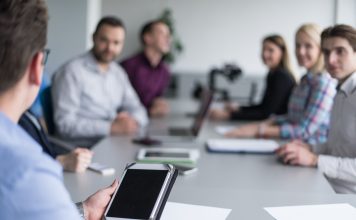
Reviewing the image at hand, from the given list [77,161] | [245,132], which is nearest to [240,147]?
[245,132]

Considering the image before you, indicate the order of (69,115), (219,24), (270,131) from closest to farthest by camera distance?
(270,131) < (69,115) < (219,24)

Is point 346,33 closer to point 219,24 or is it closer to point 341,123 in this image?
point 341,123

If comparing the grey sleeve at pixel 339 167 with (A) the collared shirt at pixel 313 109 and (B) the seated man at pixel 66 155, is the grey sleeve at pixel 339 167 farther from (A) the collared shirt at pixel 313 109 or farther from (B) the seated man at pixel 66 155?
(B) the seated man at pixel 66 155

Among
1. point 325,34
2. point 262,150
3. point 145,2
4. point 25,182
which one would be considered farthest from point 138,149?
point 145,2

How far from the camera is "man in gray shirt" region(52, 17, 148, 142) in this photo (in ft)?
8.32

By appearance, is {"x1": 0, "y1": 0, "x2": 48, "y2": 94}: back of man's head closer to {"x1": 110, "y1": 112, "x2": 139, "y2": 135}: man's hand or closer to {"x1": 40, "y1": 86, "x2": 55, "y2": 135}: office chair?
{"x1": 110, "y1": 112, "x2": 139, "y2": 135}: man's hand

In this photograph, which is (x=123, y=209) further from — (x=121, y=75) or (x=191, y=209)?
(x=121, y=75)

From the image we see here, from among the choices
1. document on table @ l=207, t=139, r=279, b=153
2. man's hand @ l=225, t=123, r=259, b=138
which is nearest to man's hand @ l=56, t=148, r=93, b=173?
document on table @ l=207, t=139, r=279, b=153

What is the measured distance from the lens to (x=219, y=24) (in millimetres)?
6734

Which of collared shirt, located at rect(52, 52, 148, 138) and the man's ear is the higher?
the man's ear

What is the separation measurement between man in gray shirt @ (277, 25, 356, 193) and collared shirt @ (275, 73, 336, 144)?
0.33 metres

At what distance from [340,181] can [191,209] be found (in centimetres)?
82

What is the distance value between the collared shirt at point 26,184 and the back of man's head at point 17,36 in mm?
90

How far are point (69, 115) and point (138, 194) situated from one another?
157 cm
